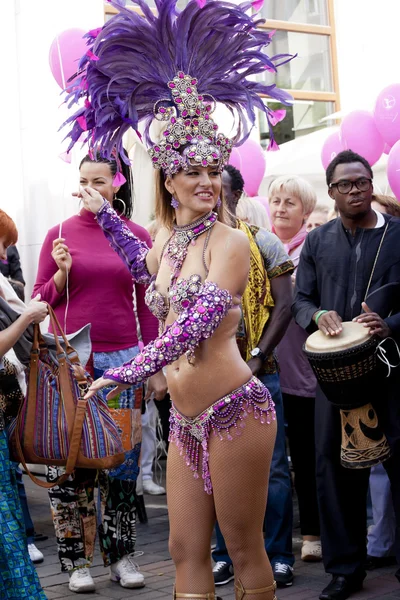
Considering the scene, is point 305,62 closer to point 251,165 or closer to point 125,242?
point 251,165

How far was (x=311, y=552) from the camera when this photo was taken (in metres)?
5.26

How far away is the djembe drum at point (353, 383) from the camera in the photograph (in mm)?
4340

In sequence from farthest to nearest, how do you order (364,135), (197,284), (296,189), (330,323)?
(364,135)
(296,189)
(330,323)
(197,284)

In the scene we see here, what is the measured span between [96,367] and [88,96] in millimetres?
1688

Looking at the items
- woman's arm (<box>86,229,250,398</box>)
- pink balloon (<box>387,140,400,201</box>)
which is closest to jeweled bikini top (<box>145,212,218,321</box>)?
woman's arm (<box>86,229,250,398</box>)

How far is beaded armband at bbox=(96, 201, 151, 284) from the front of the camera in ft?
12.5

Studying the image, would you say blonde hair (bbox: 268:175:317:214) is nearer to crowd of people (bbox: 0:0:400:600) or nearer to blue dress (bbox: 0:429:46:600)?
crowd of people (bbox: 0:0:400:600)

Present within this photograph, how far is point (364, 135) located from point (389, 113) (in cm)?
42

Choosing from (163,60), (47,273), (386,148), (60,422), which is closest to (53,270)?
(47,273)

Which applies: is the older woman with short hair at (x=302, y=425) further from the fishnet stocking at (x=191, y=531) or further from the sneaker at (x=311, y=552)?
the fishnet stocking at (x=191, y=531)

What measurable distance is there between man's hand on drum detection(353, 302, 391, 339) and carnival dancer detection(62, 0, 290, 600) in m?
1.14

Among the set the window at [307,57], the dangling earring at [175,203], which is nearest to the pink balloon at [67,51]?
the dangling earring at [175,203]

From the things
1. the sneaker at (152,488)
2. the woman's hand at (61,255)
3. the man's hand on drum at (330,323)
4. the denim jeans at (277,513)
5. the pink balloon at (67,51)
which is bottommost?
the sneaker at (152,488)

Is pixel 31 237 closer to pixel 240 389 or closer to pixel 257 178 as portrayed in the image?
pixel 257 178
